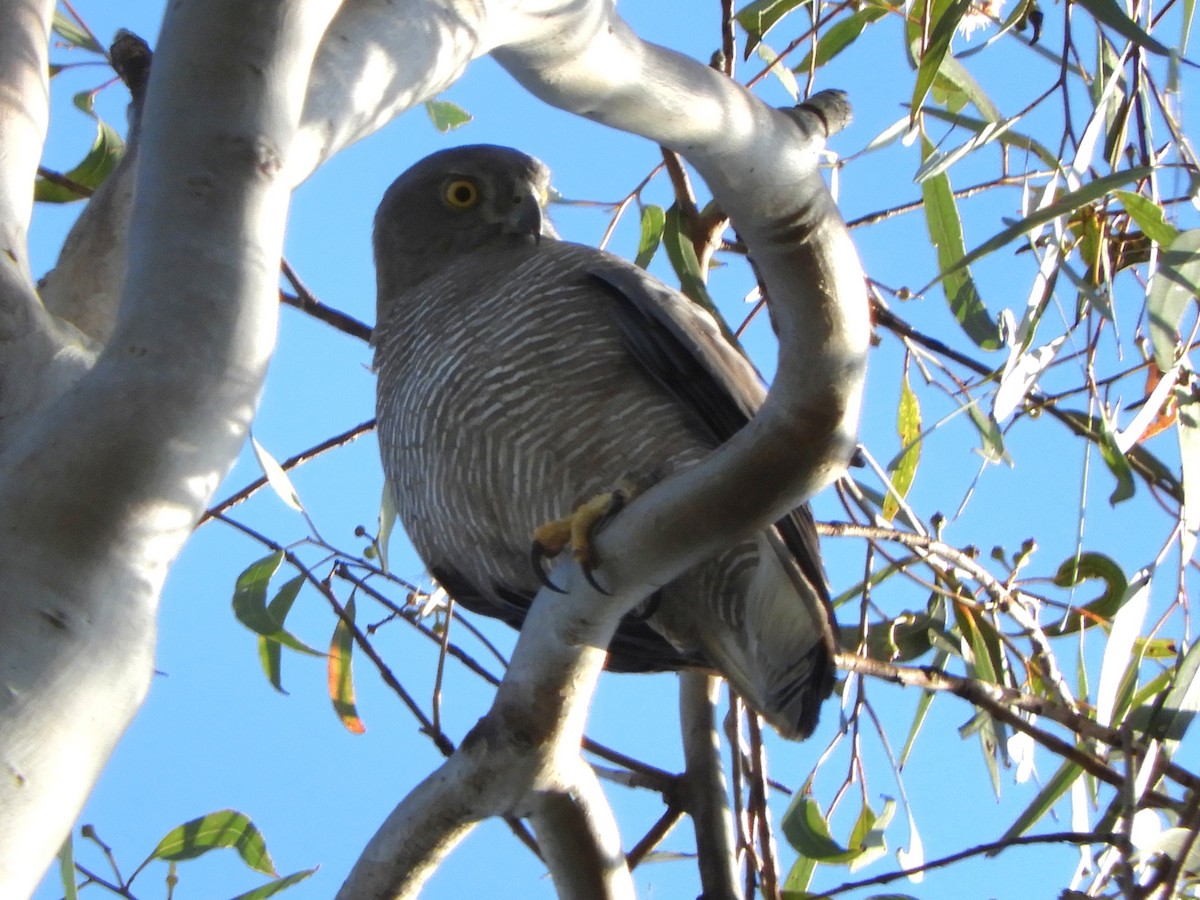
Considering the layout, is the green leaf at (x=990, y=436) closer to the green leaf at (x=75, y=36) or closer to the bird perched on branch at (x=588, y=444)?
the bird perched on branch at (x=588, y=444)

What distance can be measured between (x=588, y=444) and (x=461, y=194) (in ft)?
2.72

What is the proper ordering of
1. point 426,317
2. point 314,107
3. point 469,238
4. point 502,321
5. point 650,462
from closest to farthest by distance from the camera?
point 314,107 → point 650,462 → point 502,321 → point 426,317 → point 469,238

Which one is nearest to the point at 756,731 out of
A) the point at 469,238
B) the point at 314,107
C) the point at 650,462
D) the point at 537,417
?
the point at 650,462

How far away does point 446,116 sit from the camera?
8.33 ft

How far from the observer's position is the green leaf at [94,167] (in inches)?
81.0

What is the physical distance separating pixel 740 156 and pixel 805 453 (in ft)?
0.84

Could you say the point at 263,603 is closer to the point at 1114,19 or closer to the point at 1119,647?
the point at 1119,647

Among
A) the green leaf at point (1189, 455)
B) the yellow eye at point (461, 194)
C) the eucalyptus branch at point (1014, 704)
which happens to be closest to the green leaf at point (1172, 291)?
the green leaf at point (1189, 455)

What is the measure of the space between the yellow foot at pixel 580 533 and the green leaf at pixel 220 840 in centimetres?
78

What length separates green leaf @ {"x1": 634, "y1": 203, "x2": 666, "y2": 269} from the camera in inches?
90.4

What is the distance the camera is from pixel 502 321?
6.55 feet

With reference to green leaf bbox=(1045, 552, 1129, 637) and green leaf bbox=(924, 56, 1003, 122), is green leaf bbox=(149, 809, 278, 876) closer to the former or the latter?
green leaf bbox=(1045, 552, 1129, 637)

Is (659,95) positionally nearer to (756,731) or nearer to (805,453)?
(805,453)

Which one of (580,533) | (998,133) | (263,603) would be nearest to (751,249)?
(580,533)
